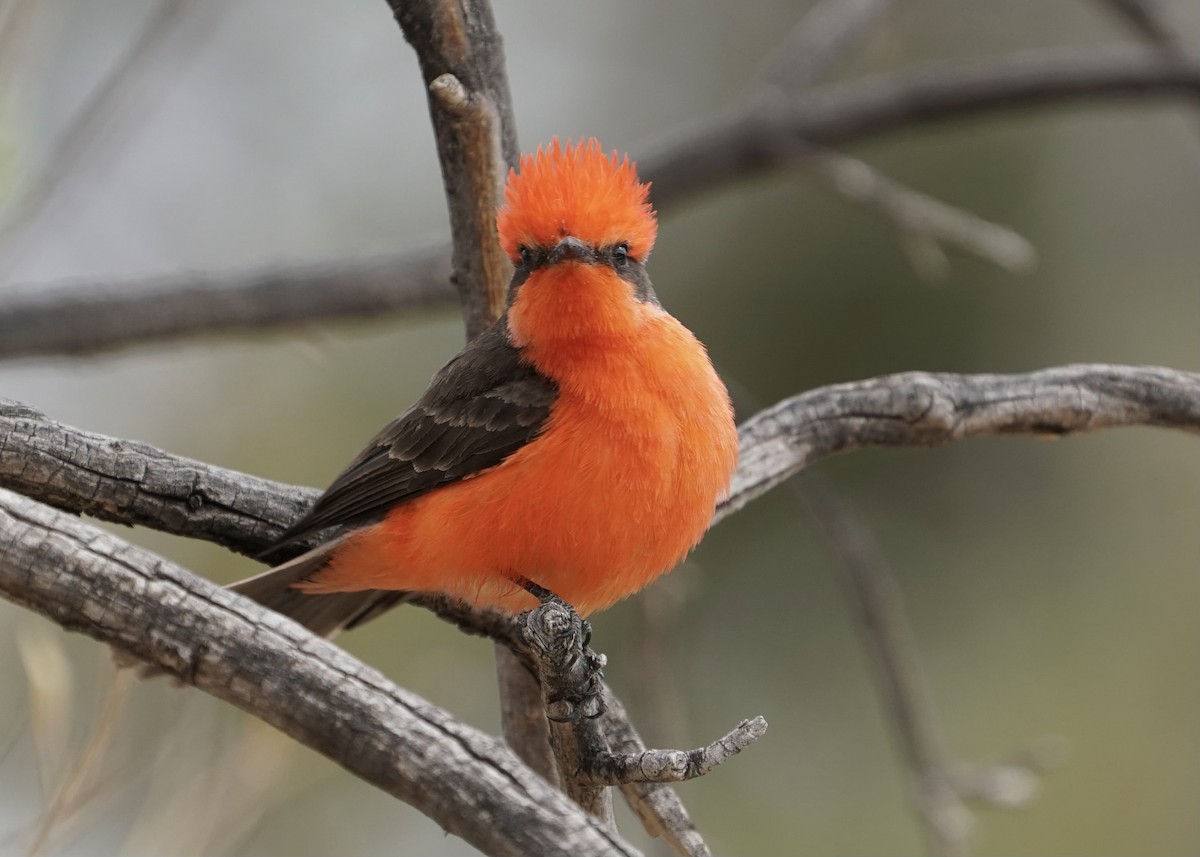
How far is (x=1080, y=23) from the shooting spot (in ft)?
35.4

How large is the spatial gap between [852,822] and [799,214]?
4234 millimetres

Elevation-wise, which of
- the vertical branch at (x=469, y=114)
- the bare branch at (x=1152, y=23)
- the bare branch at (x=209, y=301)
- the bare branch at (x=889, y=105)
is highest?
the bare branch at (x=1152, y=23)

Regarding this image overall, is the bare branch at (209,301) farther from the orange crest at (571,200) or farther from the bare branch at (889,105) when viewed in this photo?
the orange crest at (571,200)

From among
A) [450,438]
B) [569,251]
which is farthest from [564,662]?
[569,251]

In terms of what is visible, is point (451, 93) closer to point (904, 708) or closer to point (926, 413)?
point (926, 413)

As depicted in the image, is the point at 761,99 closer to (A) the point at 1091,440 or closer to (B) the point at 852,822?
(A) the point at 1091,440

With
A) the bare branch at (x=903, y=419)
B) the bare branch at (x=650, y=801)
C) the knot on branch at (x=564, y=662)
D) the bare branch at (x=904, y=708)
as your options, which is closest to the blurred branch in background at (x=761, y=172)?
the bare branch at (x=903, y=419)

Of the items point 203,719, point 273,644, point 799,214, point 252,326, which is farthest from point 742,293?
point 273,644

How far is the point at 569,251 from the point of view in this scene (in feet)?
13.0

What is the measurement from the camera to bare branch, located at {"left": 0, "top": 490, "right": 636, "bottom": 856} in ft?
8.61

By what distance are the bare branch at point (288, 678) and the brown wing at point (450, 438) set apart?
995 mm

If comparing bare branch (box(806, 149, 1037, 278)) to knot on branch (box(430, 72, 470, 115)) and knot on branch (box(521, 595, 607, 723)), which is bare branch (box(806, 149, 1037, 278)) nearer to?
knot on branch (box(430, 72, 470, 115))

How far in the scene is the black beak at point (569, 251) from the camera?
3.94m

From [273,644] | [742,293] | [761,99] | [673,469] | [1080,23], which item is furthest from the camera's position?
[1080,23]
